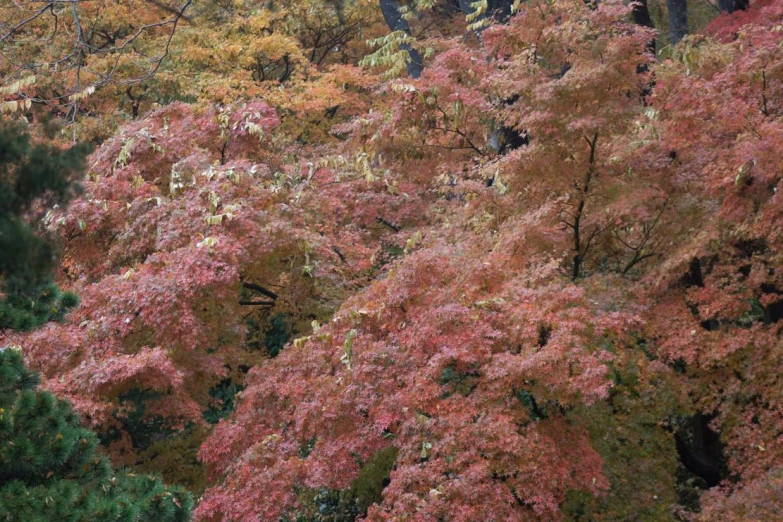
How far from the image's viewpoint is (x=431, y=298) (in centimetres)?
699

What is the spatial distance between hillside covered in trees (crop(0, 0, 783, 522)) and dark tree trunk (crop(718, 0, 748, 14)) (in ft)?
3.39

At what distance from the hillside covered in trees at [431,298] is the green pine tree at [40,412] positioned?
2cm

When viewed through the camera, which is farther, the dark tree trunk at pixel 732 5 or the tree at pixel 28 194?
the dark tree trunk at pixel 732 5

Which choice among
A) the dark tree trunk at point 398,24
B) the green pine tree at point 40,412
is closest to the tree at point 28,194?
the green pine tree at point 40,412

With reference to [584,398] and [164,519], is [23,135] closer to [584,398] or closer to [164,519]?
[164,519]

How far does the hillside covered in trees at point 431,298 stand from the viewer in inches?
236

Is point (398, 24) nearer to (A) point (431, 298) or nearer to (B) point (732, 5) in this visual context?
(B) point (732, 5)

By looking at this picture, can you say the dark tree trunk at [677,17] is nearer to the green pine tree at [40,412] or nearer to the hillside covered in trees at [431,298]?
the hillside covered in trees at [431,298]

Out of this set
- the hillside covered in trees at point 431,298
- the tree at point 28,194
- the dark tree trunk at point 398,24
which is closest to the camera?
the tree at point 28,194

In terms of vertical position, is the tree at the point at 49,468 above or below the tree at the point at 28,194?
below

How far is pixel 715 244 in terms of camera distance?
8164mm

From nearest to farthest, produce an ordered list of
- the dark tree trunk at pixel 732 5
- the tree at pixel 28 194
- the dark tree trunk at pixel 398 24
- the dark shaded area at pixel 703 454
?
the tree at pixel 28 194, the dark shaded area at pixel 703 454, the dark tree trunk at pixel 732 5, the dark tree trunk at pixel 398 24

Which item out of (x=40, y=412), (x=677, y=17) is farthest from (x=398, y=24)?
(x=40, y=412)

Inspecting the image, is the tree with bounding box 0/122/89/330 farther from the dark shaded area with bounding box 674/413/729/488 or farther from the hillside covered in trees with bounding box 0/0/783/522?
the dark shaded area with bounding box 674/413/729/488
